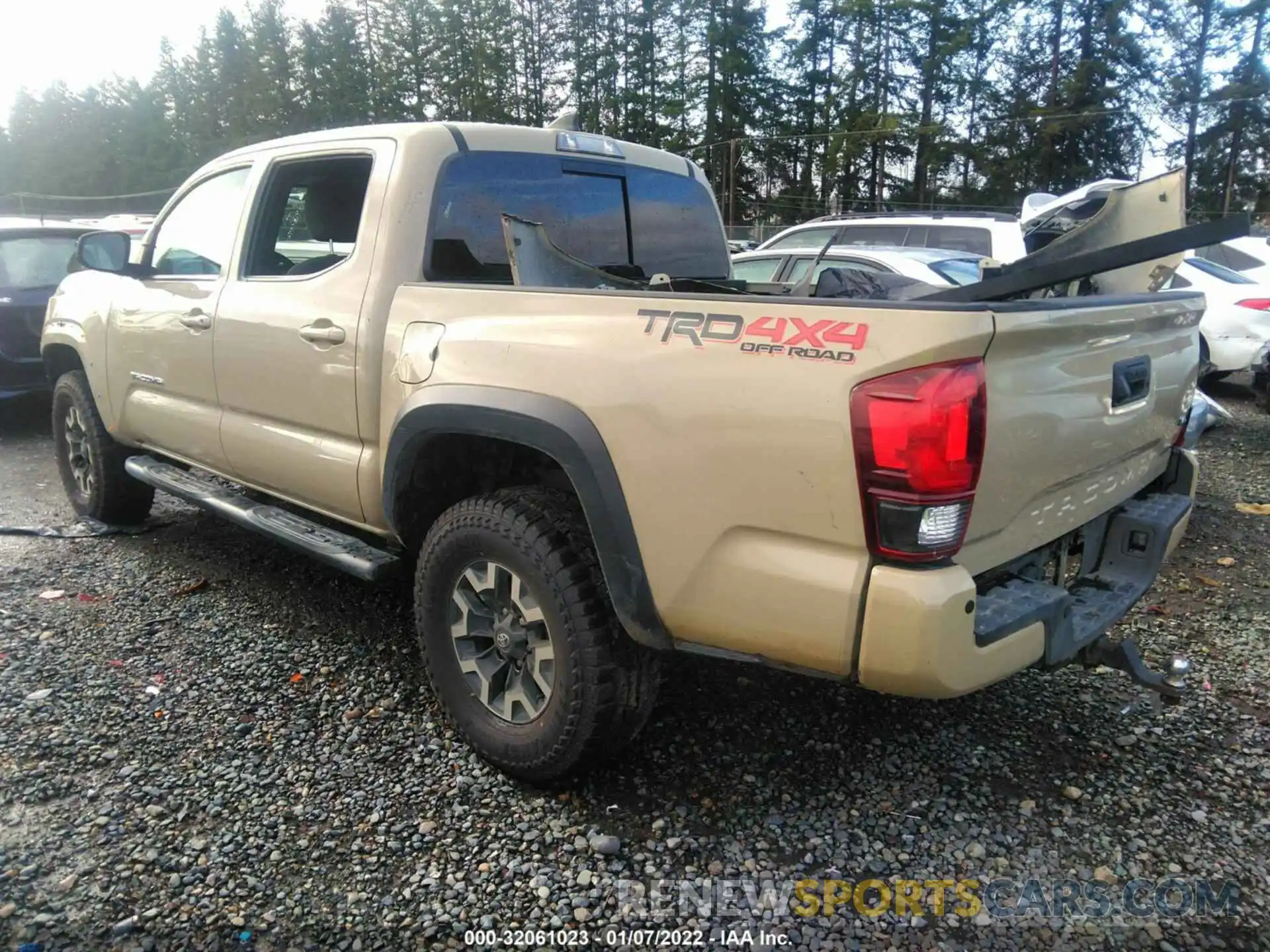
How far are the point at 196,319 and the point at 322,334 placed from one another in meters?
1.04

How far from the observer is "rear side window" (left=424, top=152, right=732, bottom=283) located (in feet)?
10.3

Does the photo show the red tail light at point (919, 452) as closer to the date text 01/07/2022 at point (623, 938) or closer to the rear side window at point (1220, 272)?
the date text 01/07/2022 at point (623, 938)

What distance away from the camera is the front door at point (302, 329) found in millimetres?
3129

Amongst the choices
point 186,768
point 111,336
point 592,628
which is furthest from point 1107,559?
point 111,336

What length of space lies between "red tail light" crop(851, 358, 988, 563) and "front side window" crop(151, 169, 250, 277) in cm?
301

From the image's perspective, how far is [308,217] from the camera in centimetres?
358

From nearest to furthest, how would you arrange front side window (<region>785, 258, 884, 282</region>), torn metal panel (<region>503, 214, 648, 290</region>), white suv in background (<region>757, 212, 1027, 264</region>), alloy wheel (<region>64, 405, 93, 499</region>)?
torn metal panel (<region>503, 214, 648, 290</region>) → alloy wheel (<region>64, 405, 93, 499</region>) → front side window (<region>785, 258, 884, 282</region>) → white suv in background (<region>757, 212, 1027, 264</region>)

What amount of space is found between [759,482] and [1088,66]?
35690mm

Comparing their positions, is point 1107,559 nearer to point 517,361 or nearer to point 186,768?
point 517,361

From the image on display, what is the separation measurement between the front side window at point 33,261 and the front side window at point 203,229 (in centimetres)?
386

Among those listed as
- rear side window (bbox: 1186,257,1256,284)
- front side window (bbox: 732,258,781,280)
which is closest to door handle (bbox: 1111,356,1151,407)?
front side window (bbox: 732,258,781,280)

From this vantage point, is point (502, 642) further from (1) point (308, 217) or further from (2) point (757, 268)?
(2) point (757, 268)

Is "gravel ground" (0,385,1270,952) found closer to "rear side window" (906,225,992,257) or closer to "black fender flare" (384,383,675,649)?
"black fender flare" (384,383,675,649)

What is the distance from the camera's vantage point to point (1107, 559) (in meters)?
2.79
